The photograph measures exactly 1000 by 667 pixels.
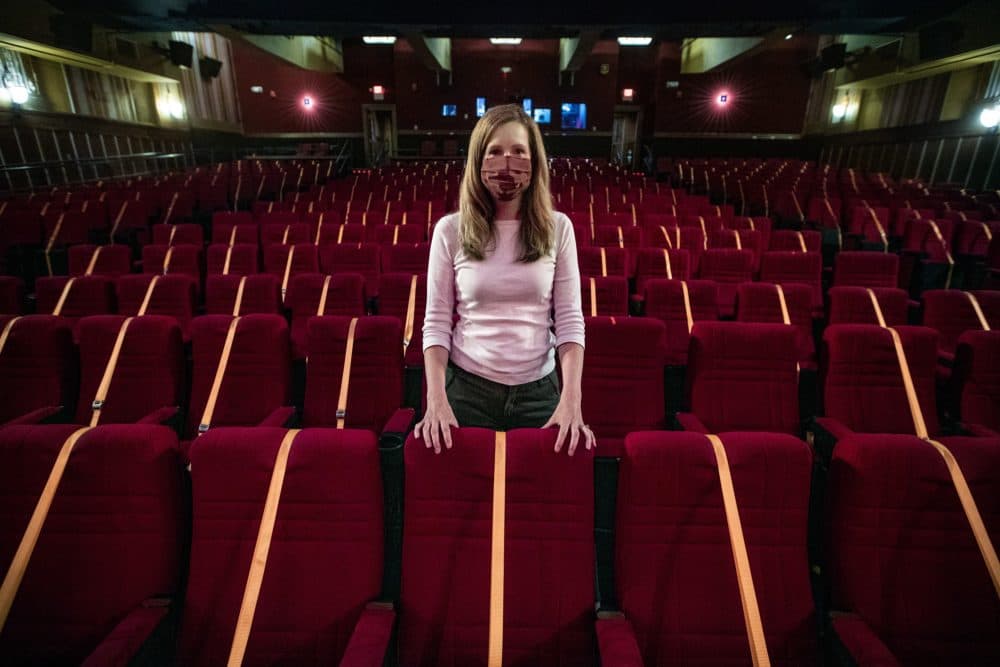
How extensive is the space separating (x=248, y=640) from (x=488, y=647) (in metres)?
0.50

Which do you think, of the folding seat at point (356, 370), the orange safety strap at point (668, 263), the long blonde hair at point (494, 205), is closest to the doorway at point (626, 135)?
the orange safety strap at point (668, 263)

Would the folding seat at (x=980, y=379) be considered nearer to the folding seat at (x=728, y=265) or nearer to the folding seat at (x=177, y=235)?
the folding seat at (x=728, y=265)

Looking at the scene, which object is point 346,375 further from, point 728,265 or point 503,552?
point 728,265

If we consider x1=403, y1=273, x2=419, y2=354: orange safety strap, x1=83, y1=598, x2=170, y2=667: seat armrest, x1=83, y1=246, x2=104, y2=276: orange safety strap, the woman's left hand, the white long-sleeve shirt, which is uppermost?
the white long-sleeve shirt

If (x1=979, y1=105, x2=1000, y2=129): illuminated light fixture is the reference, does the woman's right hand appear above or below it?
below

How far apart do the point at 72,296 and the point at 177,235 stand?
5.64 feet

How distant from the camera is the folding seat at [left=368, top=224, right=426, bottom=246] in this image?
4.14 meters

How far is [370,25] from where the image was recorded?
7965mm

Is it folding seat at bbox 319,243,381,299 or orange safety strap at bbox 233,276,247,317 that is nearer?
orange safety strap at bbox 233,276,247,317

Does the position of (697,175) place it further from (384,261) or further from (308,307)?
(308,307)

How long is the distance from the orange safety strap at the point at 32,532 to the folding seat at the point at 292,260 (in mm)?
2414

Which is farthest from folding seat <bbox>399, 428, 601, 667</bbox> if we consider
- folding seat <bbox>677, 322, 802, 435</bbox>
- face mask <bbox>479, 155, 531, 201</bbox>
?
folding seat <bbox>677, 322, 802, 435</bbox>

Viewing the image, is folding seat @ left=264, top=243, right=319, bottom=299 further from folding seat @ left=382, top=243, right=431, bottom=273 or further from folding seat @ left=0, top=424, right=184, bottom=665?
folding seat @ left=0, top=424, right=184, bottom=665

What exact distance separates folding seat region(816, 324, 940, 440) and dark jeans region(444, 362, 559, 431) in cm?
124
